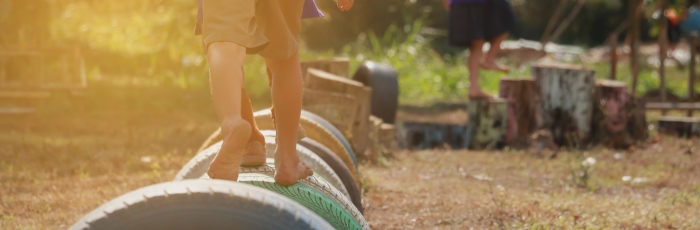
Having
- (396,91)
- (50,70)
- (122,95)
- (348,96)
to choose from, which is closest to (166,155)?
(348,96)

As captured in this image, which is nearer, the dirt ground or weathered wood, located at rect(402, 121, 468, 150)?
the dirt ground

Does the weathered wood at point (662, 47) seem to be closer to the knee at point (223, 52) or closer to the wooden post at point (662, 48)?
the wooden post at point (662, 48)

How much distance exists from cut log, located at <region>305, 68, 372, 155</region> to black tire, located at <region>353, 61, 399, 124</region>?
1119mm

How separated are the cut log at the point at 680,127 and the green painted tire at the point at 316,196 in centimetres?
562

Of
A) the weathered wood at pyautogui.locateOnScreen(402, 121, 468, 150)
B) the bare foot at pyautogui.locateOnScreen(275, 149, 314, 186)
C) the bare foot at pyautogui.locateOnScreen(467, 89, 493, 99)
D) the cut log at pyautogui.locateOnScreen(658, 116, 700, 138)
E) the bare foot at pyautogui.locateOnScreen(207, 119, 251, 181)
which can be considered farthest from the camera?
the cut log at pyautogui.locateOnScreen(658, 116, 700, 138)

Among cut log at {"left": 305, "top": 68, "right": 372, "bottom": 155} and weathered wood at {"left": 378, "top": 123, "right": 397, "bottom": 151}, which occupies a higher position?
cut log at {"left": 305, "top": 68, "right": 372, "bottom": 155}

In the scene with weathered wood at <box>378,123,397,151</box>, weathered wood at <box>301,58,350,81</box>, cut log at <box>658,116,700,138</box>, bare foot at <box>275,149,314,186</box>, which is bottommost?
cut log at <box>658,116,700,138</box>

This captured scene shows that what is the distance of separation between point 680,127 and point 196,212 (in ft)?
22.2

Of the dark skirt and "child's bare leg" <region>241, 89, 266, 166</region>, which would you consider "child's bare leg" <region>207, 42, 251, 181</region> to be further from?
the dark skirt

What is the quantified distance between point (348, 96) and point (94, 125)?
311 cm

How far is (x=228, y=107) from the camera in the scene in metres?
2.65

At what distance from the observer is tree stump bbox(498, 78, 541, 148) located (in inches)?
286

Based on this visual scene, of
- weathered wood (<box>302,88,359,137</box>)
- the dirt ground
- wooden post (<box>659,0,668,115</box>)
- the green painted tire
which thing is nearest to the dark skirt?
the dirt ground

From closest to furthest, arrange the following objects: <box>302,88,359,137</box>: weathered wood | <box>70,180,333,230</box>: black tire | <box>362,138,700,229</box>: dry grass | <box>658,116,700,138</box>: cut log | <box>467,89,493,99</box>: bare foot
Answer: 1. <box>70,180,333,230</box>: black tire
2. <box>362,138,700,229</box>: dry grass
3. <box>302,88,359,137</box>: weathered wood
4. <box>467,89,493,99</box>: bare foot
5. <box>658,116,700,138</box>: cut log
